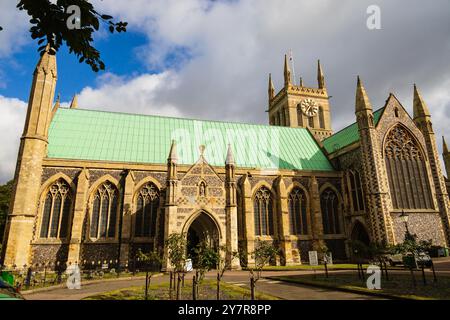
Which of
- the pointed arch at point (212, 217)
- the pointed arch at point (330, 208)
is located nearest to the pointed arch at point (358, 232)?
the pointed arch at point (330, 208)

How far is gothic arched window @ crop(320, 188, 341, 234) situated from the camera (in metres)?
32.9

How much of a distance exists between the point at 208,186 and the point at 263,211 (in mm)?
7639

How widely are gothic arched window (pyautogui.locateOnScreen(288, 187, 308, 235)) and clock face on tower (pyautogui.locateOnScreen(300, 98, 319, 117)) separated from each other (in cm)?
2210

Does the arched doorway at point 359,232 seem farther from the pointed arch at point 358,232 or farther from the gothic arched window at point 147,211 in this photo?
the gothic arched window at point 147,211

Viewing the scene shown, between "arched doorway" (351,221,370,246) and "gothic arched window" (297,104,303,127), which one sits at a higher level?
"gothic arched window" (297,104,303,127)

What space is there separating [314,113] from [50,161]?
4076 cm

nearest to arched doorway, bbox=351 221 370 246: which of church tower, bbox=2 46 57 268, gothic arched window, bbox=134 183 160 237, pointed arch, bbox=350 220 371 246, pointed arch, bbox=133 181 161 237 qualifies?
pointed arch, bbox=350 220 371 246

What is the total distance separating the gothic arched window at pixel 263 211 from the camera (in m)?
31.1

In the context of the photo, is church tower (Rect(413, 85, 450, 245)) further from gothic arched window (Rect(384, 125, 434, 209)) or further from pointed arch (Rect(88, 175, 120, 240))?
pointed arch (Rect(88, 175, 120, 240))

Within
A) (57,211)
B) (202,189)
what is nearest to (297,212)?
(202,189)

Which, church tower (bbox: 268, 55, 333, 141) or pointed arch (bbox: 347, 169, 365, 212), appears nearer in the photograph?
pointed arch (bbox: 347, 169, 365, 212)

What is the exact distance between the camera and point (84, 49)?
20.4 ft
